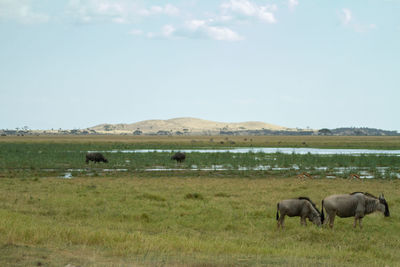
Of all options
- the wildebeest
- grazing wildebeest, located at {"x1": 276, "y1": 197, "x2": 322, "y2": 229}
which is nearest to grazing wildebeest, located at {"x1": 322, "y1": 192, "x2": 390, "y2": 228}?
grazing wildebeest, located at {"x1": 276, "y1": 197, "x2": 322, "y2": 229}

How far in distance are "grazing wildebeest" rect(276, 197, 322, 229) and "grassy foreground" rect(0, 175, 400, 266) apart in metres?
0.33

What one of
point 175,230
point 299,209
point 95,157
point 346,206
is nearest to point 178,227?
point 175,230

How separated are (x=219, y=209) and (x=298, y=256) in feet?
21.0

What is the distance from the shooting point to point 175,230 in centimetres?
1291

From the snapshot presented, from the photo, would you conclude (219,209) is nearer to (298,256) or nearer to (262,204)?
(262,204)

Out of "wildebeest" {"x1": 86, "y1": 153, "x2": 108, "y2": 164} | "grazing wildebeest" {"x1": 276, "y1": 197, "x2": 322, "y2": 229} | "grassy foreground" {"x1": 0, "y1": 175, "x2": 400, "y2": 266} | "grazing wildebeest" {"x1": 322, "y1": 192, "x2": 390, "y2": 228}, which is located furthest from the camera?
"wildebeest" {"x1": 86, "y1": 153, "x2": 108, "y2": 164}

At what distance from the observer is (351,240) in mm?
11844

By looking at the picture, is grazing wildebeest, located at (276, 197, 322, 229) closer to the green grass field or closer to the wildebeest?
the green grass field

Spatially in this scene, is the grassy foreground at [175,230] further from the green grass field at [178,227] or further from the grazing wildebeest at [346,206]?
the grazing wildebeest at [346,206]

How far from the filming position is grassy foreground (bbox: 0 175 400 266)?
30.2ft

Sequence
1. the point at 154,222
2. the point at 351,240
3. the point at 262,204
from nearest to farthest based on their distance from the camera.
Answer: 1. the point at 351,240
2. the point at 154,222
3. the point at 262,204

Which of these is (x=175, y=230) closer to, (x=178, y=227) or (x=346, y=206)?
(x=178, y=227)

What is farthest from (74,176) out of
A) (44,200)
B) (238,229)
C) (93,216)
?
(238,229)

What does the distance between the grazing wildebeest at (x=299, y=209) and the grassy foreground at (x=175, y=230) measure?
12.9 inches
